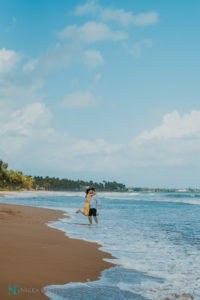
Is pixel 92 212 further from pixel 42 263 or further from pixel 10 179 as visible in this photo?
pixel 10 179

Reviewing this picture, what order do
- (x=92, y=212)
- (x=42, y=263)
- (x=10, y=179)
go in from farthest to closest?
1. (x=10, y=179)
2. (x=92, y=212)
3. (x=42, y=263)

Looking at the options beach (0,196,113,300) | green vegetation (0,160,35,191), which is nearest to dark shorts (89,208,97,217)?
beach (0,196,113,300)

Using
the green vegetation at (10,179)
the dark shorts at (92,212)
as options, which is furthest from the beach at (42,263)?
the green vegetation at (10,179)

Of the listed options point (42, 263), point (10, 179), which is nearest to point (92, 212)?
point (42, 263)

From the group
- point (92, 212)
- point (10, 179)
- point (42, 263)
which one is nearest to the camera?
point (42, 263)

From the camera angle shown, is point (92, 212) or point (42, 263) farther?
point (92, 212)

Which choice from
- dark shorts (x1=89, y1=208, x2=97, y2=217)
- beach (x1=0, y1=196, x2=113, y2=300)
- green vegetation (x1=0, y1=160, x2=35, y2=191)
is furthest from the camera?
green vegetation (x1=0, y1=160, x2=35, y2=191)

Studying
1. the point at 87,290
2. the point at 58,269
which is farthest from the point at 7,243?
the point at 87,290

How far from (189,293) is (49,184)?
610ft

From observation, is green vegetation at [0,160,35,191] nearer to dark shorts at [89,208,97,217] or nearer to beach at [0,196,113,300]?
dark shorts at [89,208,97,217]

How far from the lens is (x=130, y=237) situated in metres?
10.3

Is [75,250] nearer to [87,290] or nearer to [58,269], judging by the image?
[58,269]

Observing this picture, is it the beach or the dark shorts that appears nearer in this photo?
the beach

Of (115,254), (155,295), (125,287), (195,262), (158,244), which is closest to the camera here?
(155,295)
